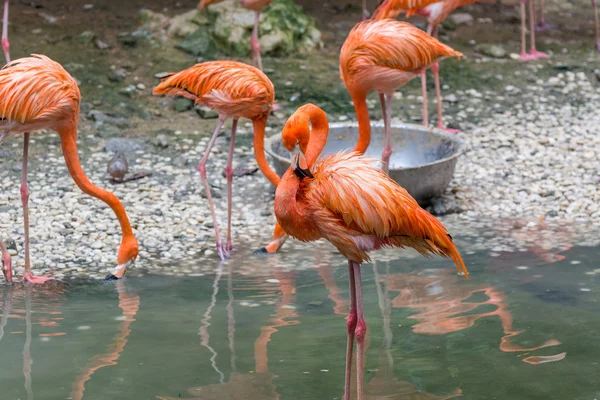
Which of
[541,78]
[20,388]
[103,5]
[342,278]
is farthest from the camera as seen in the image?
[103,5]

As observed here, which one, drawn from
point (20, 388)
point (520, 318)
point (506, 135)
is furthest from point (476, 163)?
point (20, 388)

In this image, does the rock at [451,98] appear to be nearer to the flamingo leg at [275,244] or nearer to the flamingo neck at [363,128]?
the flamingo neck at [363,128]

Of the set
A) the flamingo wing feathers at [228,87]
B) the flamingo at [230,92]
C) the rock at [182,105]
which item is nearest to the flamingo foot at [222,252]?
the flamingo at [230,92]

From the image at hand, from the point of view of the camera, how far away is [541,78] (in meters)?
8.06

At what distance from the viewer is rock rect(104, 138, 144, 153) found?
260 inches

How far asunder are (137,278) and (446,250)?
2.00 meters

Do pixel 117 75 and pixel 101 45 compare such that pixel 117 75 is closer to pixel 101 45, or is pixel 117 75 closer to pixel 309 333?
pixel 101 45

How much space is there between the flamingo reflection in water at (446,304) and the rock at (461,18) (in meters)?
5.41

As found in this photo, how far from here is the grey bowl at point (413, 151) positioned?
213 inches

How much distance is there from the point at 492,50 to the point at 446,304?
5.04m

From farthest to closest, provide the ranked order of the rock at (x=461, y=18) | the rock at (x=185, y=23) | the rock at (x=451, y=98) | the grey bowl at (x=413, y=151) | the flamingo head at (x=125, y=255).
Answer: the rock at (x=461, y=18)
the rock at (x=185, y=23)
the rock at (x=451, y=98)
the grey bowl at (x=413, y=151)
the flamingo head at (x=125, y=255)

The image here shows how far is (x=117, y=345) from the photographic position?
12.4ft

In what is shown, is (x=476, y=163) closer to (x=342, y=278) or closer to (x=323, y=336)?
(x=342, y=278)

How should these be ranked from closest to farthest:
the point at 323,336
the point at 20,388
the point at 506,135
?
the point at 20,388 < the point at 323,336 < the point at 506,135
